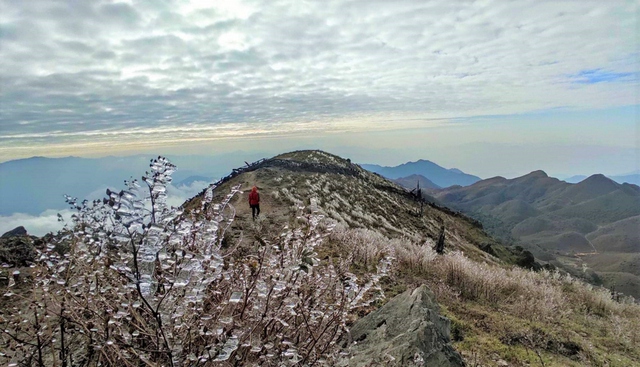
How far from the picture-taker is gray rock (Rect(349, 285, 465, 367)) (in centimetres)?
344

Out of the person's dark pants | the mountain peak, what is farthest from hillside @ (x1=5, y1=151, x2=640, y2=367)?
the mountain peak

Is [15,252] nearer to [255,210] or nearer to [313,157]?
[255,210]

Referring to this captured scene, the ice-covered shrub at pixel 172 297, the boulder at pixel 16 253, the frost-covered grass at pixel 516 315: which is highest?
→ the ice-covered shrub at pixel 172 297

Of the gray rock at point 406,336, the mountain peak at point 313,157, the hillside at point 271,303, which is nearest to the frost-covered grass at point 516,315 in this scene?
the hillside at point 271,303

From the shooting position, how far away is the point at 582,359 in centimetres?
540

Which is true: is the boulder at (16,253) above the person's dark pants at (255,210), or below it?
above

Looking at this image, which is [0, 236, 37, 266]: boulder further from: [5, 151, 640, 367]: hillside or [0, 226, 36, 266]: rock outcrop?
[5, 151, 640, 367]: hillside

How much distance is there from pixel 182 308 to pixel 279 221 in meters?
13.9

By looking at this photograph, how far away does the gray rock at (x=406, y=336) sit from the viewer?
3.44m

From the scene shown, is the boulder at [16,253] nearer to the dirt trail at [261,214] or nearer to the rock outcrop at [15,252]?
the rock outcrop at [15,252]

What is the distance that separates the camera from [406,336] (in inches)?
144

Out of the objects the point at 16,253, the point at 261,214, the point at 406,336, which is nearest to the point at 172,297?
the point at 406,336

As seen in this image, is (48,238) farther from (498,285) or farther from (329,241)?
(498,285)

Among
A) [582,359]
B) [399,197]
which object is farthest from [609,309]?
[399,197]
